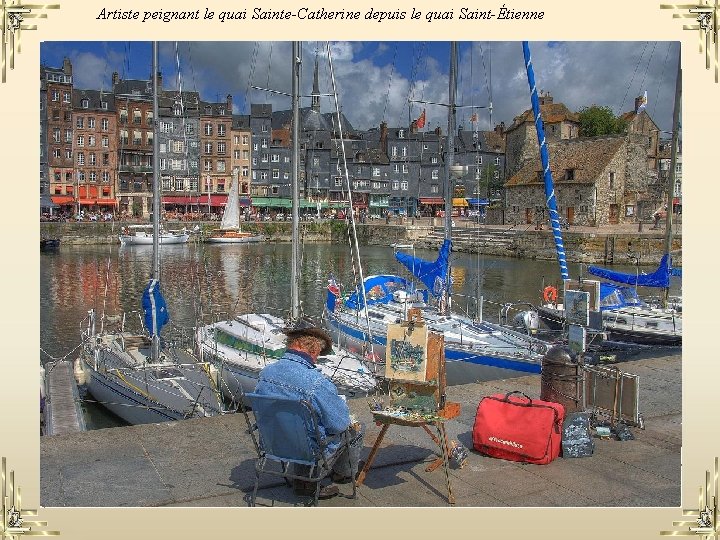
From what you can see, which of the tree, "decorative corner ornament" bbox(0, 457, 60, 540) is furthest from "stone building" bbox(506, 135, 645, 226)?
"decorative corner ornament" bbox(0, 457, 60, 540)

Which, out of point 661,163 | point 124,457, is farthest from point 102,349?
point 661,163

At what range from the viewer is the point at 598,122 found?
310 ft

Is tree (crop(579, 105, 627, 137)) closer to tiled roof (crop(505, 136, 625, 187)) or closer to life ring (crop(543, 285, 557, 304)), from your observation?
tiled roof (crop(505, 136, 625, 187))

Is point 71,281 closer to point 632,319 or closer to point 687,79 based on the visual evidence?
point 632,319

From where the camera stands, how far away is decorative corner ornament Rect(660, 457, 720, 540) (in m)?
5.84

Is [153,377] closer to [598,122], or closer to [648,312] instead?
[648,312]

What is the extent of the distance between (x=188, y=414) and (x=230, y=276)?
33498 millimetres

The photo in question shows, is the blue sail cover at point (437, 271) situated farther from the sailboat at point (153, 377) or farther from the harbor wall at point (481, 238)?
the harbor wall at point (481, 238)

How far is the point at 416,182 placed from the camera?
10200 centimetres

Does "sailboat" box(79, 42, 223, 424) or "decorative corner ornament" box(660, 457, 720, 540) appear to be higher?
"decorative corner ornament" box(660, 457, 720, 540)

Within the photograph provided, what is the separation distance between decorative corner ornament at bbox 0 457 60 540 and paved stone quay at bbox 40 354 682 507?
0.40 metres
